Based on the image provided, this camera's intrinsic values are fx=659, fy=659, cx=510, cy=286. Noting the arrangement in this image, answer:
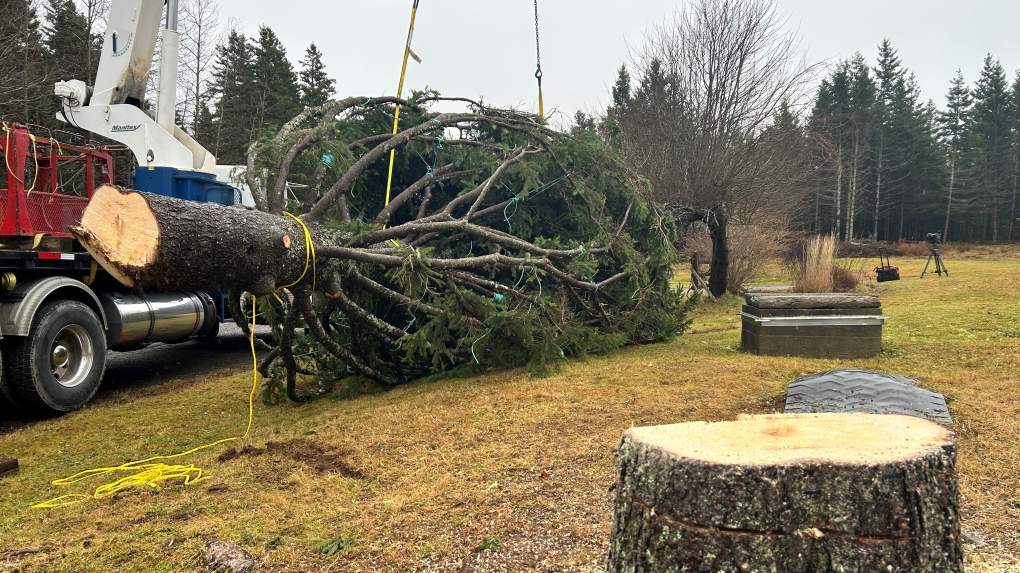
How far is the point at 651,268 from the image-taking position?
804 cm

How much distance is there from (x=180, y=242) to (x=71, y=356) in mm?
4359

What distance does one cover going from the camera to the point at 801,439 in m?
1.90

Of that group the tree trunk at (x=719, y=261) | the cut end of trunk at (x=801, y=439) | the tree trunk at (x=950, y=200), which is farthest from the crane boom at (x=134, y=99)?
the tree trunk at (x=950, y=200)

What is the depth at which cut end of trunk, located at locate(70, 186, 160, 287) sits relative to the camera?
3.13 meters

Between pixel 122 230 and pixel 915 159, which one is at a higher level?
pixel 915 159

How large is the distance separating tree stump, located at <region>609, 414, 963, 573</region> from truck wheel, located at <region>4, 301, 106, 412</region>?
6242 mm

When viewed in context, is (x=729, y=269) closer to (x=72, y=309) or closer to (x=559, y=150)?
(x=559, y=150)

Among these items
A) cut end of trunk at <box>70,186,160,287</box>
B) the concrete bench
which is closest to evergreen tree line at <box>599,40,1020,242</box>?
the concrete bench

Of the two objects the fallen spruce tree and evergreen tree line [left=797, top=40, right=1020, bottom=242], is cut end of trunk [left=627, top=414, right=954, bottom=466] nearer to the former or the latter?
the fallen spruce tree

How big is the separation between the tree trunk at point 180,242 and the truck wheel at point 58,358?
3.40m

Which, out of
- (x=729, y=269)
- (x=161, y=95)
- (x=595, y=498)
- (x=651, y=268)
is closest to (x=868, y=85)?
(x=729, y=269)

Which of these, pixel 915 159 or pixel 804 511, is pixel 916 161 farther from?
pixel 804 511

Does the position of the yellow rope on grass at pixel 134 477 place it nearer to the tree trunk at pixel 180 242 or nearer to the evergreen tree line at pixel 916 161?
the tree trunk at pixel 180 242

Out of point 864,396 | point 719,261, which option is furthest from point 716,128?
point 864,396
